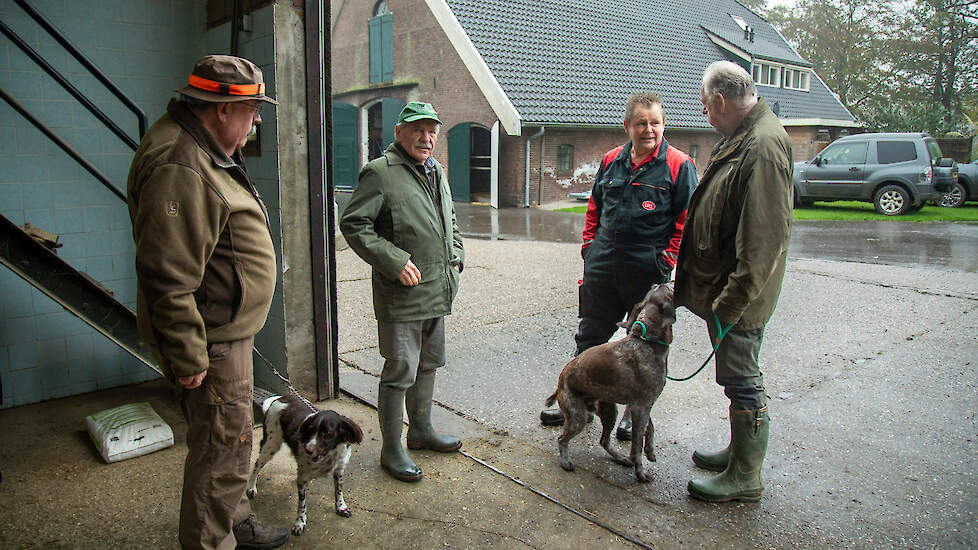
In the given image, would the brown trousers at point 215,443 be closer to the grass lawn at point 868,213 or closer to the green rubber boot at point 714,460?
the green rubber boot at point 714,460

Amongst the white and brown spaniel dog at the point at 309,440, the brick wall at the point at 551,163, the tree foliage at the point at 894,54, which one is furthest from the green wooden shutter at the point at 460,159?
the tree foliage at the point at 894,54

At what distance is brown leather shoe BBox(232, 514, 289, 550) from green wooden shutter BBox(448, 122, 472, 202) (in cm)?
1814

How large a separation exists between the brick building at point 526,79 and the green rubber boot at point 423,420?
1543 cm

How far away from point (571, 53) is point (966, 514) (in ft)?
65.8

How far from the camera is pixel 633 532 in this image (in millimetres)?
3211

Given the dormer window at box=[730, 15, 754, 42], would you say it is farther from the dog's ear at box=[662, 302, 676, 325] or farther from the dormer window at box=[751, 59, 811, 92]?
the dog's ear at box=[662, 302, 676, 325]

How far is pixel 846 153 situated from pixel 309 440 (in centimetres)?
1781

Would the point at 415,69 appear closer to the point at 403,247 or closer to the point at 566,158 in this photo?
the point at 566,158

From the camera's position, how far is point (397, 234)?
366 centimetres

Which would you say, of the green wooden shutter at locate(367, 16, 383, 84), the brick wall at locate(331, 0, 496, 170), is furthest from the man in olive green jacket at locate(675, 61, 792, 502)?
the green wooden shutter at locate(367, 16, 383, 84)

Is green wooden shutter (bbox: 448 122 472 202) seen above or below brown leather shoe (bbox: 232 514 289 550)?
above

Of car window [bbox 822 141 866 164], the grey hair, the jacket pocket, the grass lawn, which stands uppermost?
car window [bbox 822 141 866 164]

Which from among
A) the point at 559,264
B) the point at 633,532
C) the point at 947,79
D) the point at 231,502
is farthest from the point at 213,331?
the point at 947,79

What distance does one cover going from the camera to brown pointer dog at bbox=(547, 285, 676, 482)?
3.66 meters
